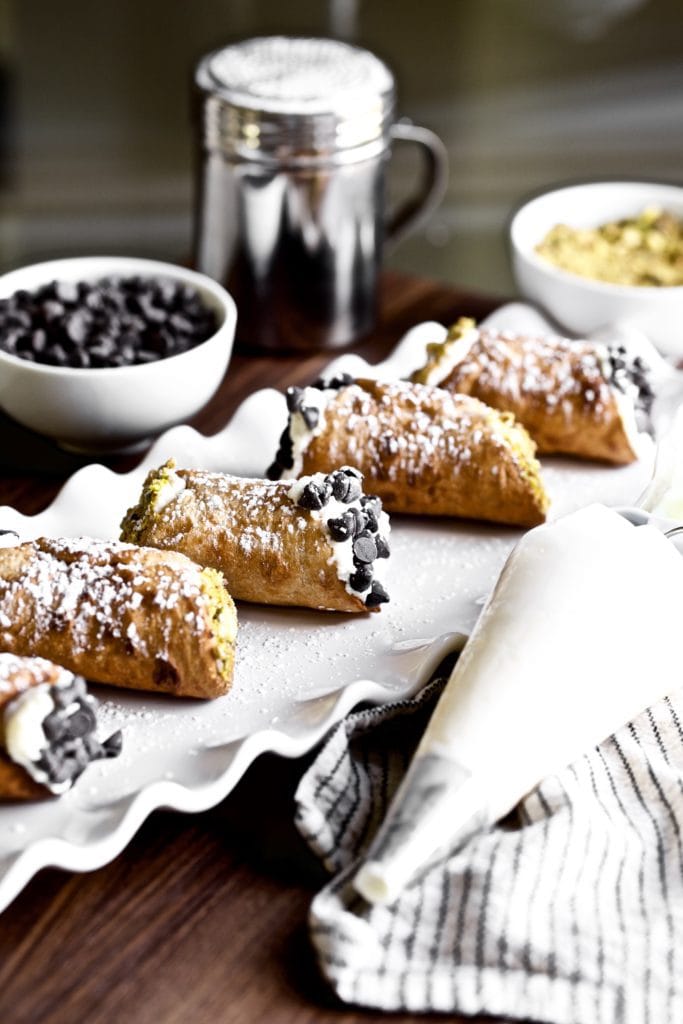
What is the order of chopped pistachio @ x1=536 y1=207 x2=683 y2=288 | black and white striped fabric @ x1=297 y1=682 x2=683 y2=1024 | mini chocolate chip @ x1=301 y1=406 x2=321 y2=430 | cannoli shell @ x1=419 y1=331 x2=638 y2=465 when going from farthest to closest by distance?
chopped pistachio @ x1=536 y1=207 x2=683 y2=288, cannoli shell @ x1=419 y1=331 x2=638 y2=465, mini chocolate chip @ x1=301 y1=406 x2=321 y2=430, black and white striped fabric @ x1=297 y1=682 x2=683 y2=1024

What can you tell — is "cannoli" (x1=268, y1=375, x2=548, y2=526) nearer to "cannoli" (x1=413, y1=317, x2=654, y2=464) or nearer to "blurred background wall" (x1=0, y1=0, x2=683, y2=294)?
"cannoli" (x1=413, y1=317, x2=654, y2=464)

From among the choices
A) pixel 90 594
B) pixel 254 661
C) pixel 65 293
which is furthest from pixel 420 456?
pixel 65 293

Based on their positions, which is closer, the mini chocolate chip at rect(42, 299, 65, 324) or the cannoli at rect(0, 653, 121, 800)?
the cannoli at rect(0, 653, 121, 800)

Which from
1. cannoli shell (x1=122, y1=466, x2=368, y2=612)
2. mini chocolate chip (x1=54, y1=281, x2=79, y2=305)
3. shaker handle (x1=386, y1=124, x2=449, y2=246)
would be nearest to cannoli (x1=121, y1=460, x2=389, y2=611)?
cannoli shell (x1=122, y1=466, x2=368, y2=612)

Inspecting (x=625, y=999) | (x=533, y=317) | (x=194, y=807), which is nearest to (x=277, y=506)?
(x=194, y=807)

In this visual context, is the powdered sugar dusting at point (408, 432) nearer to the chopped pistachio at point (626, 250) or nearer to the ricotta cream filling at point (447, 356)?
the ricotta cream filling at point (447, 356)
